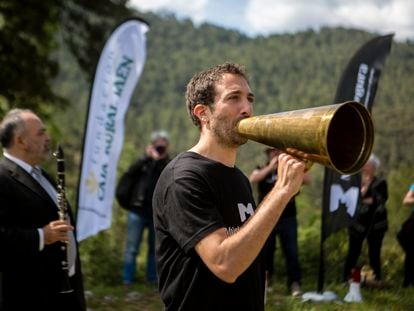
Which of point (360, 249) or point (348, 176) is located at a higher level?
point (348, 176)

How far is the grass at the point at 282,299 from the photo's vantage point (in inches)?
220

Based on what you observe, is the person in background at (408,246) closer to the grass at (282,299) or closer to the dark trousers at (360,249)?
the dark trousers at (360,249)

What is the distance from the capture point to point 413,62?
7506 centimetres

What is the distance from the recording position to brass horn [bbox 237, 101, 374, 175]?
1.83m

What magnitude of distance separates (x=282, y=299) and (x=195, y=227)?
4606 mm

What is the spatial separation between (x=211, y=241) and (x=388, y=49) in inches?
218

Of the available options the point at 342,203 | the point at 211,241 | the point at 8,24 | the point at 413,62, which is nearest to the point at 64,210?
the point at 211,241

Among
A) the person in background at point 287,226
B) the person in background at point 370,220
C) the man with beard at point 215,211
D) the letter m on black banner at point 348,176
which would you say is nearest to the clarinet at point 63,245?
the man with beard at point 215,211

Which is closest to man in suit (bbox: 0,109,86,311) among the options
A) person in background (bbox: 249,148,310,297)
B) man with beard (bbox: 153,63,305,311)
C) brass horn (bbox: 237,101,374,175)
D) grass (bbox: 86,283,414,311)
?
man with beard (bbox: 153,63,305,311)

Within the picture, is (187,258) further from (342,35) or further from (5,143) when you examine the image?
(342,35)

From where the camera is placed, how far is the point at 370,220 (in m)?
7.09

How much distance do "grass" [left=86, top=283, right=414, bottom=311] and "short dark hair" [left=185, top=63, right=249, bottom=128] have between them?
12.0ft

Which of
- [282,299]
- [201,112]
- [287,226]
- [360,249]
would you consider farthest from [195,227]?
[360,249]

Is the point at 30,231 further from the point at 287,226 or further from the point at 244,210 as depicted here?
the point at 287,226
